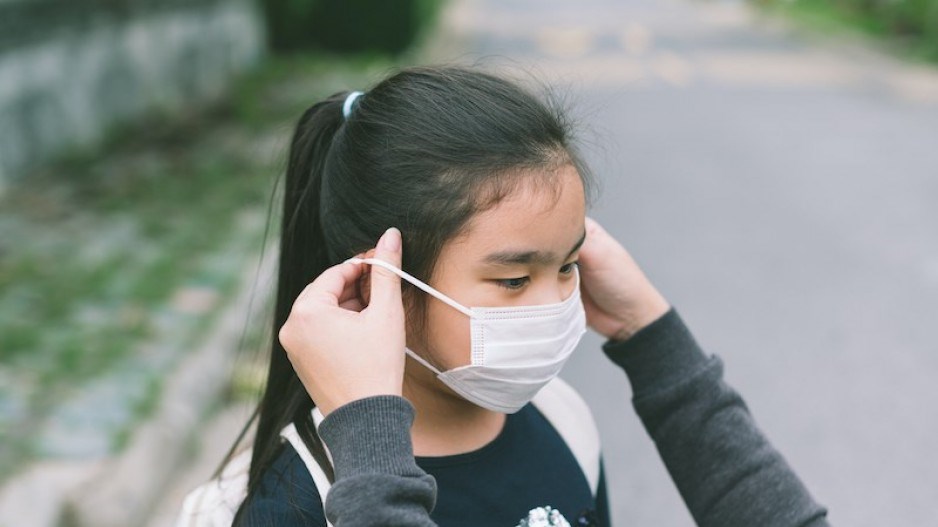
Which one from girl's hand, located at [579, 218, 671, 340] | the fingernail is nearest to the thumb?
the fingernail

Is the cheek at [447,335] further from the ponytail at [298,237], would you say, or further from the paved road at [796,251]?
the paved road at [796,251]

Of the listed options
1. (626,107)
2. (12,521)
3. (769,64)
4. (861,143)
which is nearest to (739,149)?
(861,143)

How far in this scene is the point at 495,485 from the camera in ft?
5.04

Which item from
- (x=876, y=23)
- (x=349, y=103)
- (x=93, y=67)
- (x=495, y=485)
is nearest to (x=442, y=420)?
(x=495, y=485)

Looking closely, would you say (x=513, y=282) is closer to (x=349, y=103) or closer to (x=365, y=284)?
(x=365, y=284)

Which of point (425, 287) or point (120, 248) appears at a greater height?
point (425, 287)

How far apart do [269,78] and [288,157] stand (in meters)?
10.1

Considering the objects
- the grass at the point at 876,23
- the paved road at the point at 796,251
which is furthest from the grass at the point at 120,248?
the grass at the point at 876,23

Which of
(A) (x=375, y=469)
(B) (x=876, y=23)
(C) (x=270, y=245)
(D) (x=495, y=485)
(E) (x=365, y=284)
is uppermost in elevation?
(E) (x=365, y=284)

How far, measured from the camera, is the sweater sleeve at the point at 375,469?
121cm

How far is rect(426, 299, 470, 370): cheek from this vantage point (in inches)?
58.7

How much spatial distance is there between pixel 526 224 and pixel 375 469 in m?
0.39

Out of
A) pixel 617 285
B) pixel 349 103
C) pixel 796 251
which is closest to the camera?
pixel 349 103

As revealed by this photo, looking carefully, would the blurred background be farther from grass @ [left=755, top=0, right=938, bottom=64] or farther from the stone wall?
grass @ [left=755, top=0, right=938, bottom=64]
